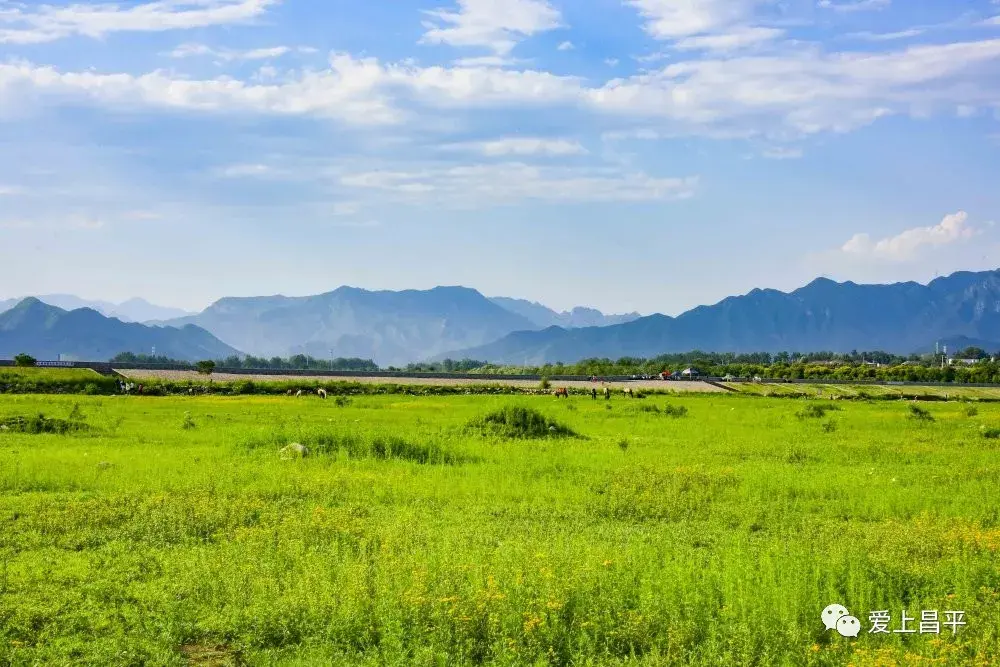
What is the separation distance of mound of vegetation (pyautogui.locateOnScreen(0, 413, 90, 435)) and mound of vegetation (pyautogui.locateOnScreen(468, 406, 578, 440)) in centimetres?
1385

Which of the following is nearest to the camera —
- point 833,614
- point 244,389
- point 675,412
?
point 833,614

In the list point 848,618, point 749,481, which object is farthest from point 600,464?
point 848,618

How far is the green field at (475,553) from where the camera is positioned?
10.5m

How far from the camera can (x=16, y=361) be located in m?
86.0

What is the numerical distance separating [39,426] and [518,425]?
16.5 metres

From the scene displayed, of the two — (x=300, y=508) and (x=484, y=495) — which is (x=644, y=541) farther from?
(x=300, y=508)

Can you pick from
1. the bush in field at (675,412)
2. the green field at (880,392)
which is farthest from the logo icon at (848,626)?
the green field at (880,392)

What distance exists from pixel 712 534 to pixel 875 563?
3235 mm

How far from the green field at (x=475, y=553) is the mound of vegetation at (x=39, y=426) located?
8.86 ft

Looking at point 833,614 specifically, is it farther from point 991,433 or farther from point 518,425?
point 991,433

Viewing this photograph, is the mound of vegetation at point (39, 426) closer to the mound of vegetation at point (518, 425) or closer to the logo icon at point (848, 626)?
the mound of vegetation at point (518, 425)

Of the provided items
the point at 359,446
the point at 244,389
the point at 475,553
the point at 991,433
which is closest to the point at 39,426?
the point at 359,446

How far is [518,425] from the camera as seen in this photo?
32688 mm

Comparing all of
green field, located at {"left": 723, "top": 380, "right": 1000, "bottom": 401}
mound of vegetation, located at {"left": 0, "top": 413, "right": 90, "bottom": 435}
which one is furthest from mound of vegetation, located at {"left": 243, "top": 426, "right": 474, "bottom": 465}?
green field, located at {"left": 723, "top": 380, "right": 1000, "bottom": 401}
